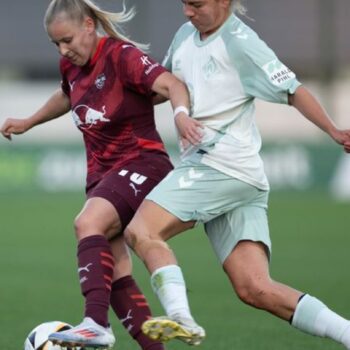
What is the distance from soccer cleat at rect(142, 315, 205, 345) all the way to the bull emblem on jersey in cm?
146

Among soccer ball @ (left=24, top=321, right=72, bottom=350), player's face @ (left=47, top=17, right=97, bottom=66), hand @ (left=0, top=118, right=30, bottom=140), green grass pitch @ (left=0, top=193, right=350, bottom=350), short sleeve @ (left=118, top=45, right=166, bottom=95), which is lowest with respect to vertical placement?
green grass pitch @ (left=0, top=193, right=350, bottom=350)

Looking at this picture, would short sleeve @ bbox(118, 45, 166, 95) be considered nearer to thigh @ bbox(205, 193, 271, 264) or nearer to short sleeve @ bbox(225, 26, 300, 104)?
short sleeve @ bbox(225, 26, 300, 104)

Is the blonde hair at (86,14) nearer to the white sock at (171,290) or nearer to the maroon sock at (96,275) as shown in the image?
the maroon sock at (96,275)

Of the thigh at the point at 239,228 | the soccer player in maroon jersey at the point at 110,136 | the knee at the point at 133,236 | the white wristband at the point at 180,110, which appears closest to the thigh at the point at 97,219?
the soccer player in maroon jersey at the point at 110,136

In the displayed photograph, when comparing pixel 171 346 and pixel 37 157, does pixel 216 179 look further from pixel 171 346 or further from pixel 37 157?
pixel 37 157

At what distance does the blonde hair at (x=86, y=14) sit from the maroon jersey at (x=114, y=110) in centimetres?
9

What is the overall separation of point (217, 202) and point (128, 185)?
0.59 meters

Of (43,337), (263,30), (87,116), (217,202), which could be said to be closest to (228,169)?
(217,202)

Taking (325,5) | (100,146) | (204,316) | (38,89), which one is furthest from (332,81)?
(100,146)

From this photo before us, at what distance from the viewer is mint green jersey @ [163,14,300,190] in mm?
6789

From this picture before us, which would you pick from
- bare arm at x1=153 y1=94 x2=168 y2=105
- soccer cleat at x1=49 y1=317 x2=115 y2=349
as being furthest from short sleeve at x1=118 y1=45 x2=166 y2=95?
soccer cleat at x1=49 y1=317 x2=115 y2=349

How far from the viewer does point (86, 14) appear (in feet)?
23.6

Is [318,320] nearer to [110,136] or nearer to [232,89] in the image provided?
[232,89]

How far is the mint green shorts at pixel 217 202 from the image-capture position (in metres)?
6.83
